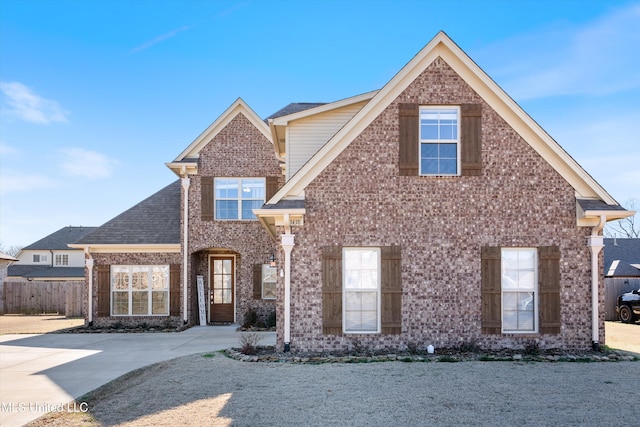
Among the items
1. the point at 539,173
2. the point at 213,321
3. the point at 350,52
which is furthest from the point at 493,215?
the point at 213,321

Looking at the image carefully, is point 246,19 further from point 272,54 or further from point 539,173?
point 539,173

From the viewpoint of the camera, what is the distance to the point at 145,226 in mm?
20016

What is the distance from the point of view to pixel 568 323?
11852mm

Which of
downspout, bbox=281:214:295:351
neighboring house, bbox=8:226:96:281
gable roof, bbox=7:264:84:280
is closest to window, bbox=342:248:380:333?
downspout, bbox=281:214:295:351

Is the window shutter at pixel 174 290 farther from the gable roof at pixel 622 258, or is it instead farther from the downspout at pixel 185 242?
the gable roof at pixel 622 258

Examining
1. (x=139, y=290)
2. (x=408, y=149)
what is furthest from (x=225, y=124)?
(x=408, y=149)

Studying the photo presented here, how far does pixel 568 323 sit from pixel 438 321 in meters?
2.91

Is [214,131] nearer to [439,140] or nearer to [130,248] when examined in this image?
[130,248]

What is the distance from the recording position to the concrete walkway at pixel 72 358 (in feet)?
27.5

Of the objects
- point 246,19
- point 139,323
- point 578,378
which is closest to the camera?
point 578,378

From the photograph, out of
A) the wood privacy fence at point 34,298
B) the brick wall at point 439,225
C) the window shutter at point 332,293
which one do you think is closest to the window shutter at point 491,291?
the brick wall at point 439,225

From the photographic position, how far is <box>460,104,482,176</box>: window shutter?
39.6 feet

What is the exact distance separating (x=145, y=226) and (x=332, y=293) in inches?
427

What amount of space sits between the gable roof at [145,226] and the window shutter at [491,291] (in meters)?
11.4
